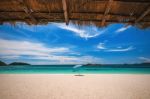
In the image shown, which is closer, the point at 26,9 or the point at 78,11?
the point at 26,9

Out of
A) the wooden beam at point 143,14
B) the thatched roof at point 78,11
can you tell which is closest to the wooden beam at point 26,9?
the thatched roof at point 78,11

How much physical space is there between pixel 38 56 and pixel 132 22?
4.98m

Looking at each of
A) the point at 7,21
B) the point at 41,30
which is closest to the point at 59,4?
the point at 7,21

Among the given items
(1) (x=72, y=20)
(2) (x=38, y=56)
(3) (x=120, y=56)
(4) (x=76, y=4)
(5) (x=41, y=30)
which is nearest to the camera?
(4) (x=76, y=4)

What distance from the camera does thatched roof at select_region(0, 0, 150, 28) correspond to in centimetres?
205

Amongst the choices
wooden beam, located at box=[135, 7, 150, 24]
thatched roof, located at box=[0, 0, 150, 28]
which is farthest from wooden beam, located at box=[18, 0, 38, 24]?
wooden beam, located at box=[135, 7, 150, 24]

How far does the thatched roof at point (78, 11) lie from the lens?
6.72 feet

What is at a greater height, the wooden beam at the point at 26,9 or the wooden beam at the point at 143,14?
the wooden beam at the point at 26,9

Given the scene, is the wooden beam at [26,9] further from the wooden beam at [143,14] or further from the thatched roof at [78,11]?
the wooden beam at [143,14]

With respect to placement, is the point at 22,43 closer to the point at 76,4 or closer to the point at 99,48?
the point at 99,48

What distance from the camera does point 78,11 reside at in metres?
2.24

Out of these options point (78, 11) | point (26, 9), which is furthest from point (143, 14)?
point (26, 9)

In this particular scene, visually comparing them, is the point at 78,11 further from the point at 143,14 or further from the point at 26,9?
the point at 143,14

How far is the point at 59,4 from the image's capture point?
209 centimetres
